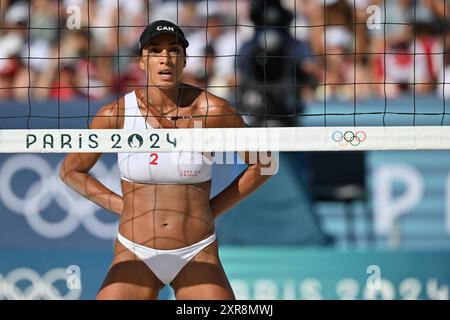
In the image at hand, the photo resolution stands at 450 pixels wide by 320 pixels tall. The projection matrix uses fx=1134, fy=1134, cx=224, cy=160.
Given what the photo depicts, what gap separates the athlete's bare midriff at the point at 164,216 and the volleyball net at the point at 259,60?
2.14 metres

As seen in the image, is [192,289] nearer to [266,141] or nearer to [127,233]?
[127,233]

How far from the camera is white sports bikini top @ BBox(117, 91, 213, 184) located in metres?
5.51

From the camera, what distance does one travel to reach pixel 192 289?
5.49 metres

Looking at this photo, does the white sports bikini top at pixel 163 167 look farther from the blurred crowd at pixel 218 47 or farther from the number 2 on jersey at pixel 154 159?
the blurred crowd at pixel 218 47

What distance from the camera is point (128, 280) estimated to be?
17.9ft

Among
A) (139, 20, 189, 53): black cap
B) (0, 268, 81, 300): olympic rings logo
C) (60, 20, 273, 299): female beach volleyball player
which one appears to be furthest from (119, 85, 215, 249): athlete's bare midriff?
(0, 268, 81, 300): olympic rings logo

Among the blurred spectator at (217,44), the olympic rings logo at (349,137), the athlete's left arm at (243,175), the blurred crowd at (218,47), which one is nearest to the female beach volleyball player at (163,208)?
the athlete's left arm at (243,175)

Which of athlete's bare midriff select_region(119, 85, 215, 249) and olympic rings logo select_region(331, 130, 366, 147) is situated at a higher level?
olympic rings logo select_region(331, 130, 366, 147)

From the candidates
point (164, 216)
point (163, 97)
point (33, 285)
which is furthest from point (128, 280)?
point (33, 285)

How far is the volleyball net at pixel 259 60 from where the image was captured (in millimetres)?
8508

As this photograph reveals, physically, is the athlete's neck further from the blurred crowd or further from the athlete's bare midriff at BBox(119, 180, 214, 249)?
the blurred crowd

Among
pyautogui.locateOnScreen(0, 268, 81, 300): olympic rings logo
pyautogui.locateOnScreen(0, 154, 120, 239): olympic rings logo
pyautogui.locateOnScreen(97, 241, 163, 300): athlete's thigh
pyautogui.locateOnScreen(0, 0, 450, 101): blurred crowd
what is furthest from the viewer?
pyautogui.locateOnScreen(0, 0, 450, 101): blurred crowd

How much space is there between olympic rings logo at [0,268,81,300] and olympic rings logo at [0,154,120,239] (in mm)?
423
